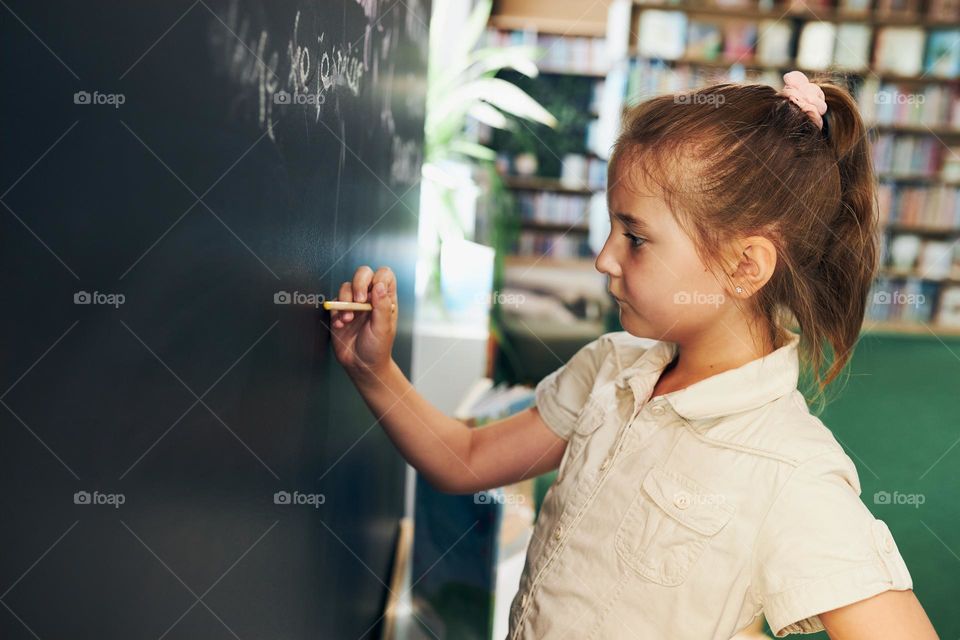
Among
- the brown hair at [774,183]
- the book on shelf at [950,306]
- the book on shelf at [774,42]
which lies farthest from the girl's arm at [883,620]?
the book on shelf at [774,42]

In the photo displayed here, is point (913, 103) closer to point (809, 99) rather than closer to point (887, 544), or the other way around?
point (809, 99)

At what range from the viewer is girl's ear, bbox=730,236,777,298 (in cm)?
102

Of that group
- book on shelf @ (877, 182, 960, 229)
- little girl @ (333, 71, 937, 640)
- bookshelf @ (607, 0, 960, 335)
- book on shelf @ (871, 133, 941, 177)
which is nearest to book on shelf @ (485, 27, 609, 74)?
bookshelf @ (607, 0, 960, 335)

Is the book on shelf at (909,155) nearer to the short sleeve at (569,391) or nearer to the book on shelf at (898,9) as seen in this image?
the book on shelf at (898,9)

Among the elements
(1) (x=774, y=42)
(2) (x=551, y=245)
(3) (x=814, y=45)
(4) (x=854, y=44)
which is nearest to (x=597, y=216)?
(2) (x=551, y=245)

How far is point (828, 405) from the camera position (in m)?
1.70

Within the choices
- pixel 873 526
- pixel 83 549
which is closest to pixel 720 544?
pixel 873 526

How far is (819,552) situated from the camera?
33.2 inches

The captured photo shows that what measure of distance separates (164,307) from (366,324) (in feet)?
1.83

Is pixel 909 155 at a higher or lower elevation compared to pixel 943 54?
lower

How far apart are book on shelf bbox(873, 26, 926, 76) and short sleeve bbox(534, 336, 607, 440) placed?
4626 mm

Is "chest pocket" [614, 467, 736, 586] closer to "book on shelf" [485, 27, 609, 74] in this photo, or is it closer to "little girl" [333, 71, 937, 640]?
"little girl" [333, 71, 937, 640]

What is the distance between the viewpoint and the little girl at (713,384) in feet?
2.97

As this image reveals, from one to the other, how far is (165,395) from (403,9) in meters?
1.11
